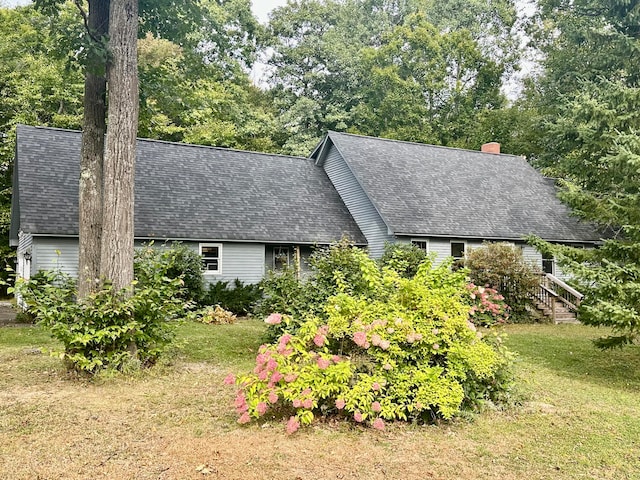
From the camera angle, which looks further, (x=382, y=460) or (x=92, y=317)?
(x=92, y=317)

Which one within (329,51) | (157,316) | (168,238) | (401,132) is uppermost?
(329,51)

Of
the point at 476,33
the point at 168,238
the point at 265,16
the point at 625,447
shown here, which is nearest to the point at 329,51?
the point at 265,16

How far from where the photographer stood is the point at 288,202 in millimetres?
21281

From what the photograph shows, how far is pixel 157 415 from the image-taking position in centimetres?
598

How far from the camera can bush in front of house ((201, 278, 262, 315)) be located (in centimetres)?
1694

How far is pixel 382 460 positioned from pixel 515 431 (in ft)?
5.67

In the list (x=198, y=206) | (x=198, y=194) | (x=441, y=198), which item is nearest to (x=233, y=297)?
(x=198, y=206)

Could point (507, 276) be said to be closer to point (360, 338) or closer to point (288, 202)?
point (288, 202)

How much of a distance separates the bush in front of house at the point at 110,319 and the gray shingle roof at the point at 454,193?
12452mm

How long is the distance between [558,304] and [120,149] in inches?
602

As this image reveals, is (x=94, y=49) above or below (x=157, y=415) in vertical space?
above

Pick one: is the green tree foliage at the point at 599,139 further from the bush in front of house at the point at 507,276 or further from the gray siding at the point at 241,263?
the gray siding at the point at 241,263

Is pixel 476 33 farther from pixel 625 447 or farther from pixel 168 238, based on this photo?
pixel 625 447

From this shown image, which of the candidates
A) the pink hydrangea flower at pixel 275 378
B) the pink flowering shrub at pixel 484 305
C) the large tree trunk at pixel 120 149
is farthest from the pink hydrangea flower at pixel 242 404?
the large tree trunk at pixel 120 149
